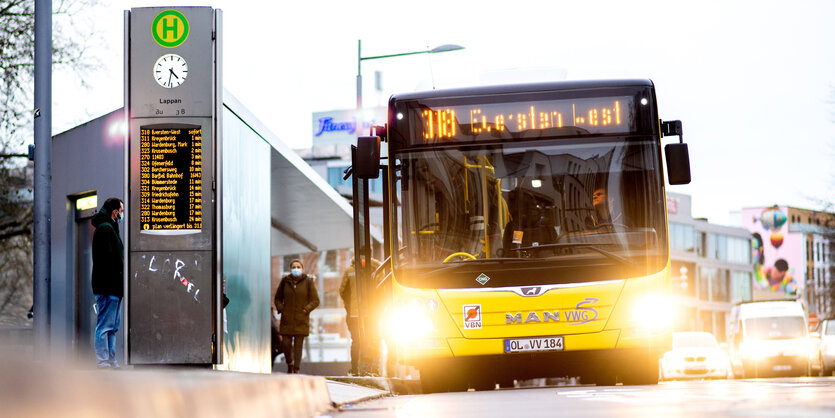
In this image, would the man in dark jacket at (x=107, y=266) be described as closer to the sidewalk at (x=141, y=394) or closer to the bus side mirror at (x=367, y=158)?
the bus side mirror at (x=367, y=158)

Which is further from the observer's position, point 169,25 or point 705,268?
point 705,268

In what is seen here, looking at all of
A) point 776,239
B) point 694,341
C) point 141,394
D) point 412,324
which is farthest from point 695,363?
point 776,239

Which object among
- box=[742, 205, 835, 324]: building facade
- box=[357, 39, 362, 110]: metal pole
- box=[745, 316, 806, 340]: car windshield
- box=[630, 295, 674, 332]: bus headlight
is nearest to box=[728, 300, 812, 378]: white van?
box=[745, 316, 806, 340]: car windshield

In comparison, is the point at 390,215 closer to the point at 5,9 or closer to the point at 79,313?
the point at 79,313

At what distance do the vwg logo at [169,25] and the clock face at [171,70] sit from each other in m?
0.29

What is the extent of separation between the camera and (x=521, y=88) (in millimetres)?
13672

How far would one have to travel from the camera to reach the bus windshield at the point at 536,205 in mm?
12930

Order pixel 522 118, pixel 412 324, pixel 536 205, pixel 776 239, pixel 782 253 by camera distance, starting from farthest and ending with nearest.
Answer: pixel 776 239
pixel 782 253
pixel 522 118
pixel 412 324
pixel 536 205

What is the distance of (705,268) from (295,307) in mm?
96519

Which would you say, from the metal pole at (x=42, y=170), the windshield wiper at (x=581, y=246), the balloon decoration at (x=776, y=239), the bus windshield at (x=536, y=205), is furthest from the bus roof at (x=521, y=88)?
the balloon decoration at (x=776, y=239)

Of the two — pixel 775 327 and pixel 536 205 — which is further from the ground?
pixel 536 205

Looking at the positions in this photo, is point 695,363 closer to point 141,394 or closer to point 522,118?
point 522,118

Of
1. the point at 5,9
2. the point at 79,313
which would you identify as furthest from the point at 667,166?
the point at 5,9

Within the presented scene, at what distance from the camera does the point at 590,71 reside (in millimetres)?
Answer: 13969
